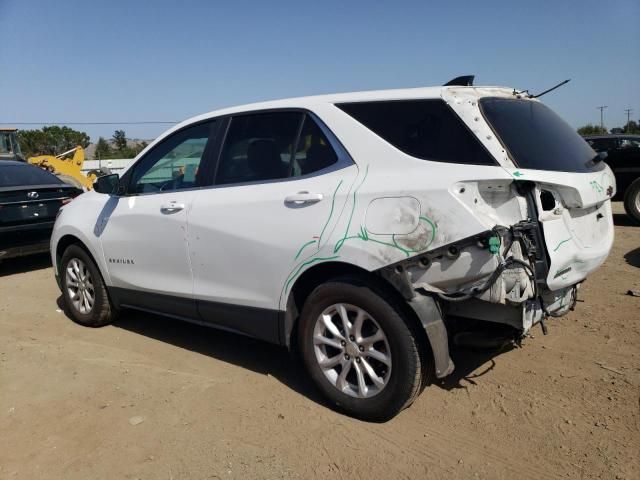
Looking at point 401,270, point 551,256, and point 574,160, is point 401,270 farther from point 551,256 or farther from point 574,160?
point 574,160

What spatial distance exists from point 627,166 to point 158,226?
30.3 feet

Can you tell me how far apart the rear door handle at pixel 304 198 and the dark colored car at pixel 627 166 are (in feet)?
27.1

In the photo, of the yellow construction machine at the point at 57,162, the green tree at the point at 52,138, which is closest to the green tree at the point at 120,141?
the green tree at the point at 52,138

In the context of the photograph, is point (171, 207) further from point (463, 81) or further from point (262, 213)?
point (463, 81)

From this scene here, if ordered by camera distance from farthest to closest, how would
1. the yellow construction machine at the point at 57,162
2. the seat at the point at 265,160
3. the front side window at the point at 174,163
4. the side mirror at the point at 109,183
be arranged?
the yellow construction machine at the point at 57,162, the side mirror at the point at 109,183, the front side window at the point at 174,163, the seat at the point at 265,160

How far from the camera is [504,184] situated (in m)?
2.70

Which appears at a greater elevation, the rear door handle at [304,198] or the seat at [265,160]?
the seat at [265,160]

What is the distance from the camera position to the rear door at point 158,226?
399 cm

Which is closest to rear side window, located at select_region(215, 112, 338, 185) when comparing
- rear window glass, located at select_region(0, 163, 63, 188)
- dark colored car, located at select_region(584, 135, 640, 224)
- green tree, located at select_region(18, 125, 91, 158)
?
rear window glass, located at select_region(0, 163, 63, 188)

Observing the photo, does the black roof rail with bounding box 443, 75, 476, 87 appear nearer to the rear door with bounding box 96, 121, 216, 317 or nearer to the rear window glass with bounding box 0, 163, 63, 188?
the rear door with bounding box 96, 121, 216, 317

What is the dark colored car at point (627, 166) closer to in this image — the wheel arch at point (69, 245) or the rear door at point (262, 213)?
the rear door at point (262, 213)

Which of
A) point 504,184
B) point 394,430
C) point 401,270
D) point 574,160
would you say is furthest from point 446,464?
point 574,160

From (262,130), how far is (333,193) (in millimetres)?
897

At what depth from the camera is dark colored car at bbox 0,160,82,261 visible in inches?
284
